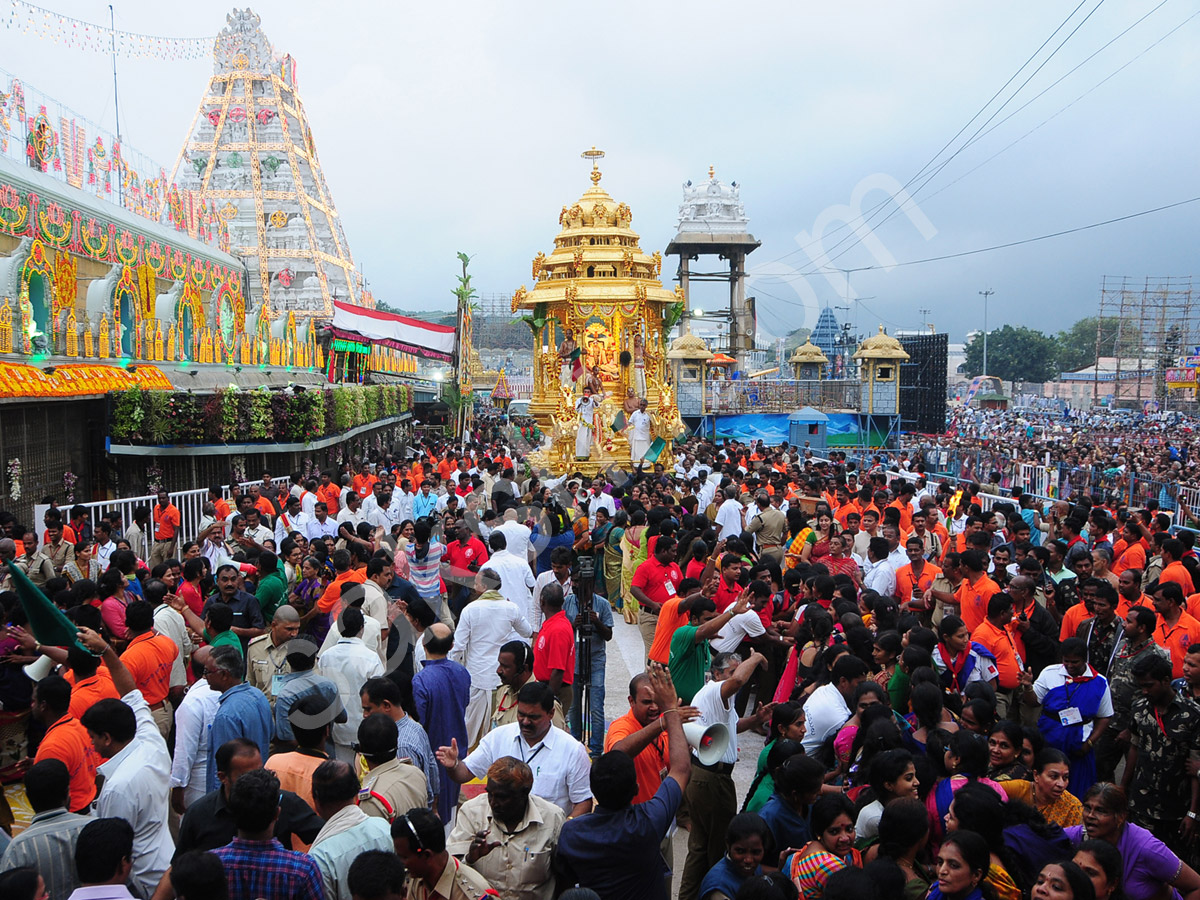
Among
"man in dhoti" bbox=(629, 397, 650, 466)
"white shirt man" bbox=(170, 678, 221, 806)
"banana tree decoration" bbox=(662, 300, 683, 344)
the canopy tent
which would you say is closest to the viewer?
"white shirt man" bbox=(170, 678, 221, 806)

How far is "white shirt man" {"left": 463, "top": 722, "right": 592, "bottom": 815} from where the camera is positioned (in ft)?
13.6

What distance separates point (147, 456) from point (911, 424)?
2597 cm

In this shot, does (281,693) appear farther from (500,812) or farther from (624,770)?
(624,770)

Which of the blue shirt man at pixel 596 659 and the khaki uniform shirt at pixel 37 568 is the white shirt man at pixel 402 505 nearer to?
the khaki uniform shirt at pixel 37 568

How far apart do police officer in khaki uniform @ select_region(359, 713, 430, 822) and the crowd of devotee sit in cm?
1

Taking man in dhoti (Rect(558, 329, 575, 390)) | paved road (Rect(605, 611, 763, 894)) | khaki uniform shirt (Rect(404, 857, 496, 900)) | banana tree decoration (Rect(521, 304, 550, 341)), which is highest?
banana tree decoration (Rect(521, 304, 550, 341))

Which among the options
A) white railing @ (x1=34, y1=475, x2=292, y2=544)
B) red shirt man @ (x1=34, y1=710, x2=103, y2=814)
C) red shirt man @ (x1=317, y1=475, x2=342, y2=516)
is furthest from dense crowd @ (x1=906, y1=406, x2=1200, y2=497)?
red shirt man @ (x1=34, y1=710, x2=103, y2=814)

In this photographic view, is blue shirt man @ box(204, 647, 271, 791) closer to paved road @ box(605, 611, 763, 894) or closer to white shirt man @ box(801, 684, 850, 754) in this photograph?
white shirt man @ box(801, 684, 850, 754)

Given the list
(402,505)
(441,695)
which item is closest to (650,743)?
(441,695)

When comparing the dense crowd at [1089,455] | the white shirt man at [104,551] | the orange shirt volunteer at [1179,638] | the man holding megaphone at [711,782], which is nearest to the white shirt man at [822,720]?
the man holding megaphone at [711,782]

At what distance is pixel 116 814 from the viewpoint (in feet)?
12.9

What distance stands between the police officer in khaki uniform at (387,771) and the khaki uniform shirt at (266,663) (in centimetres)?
196

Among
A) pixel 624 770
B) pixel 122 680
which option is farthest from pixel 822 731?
pixel 122 680

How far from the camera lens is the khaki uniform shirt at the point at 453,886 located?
10.7ft
